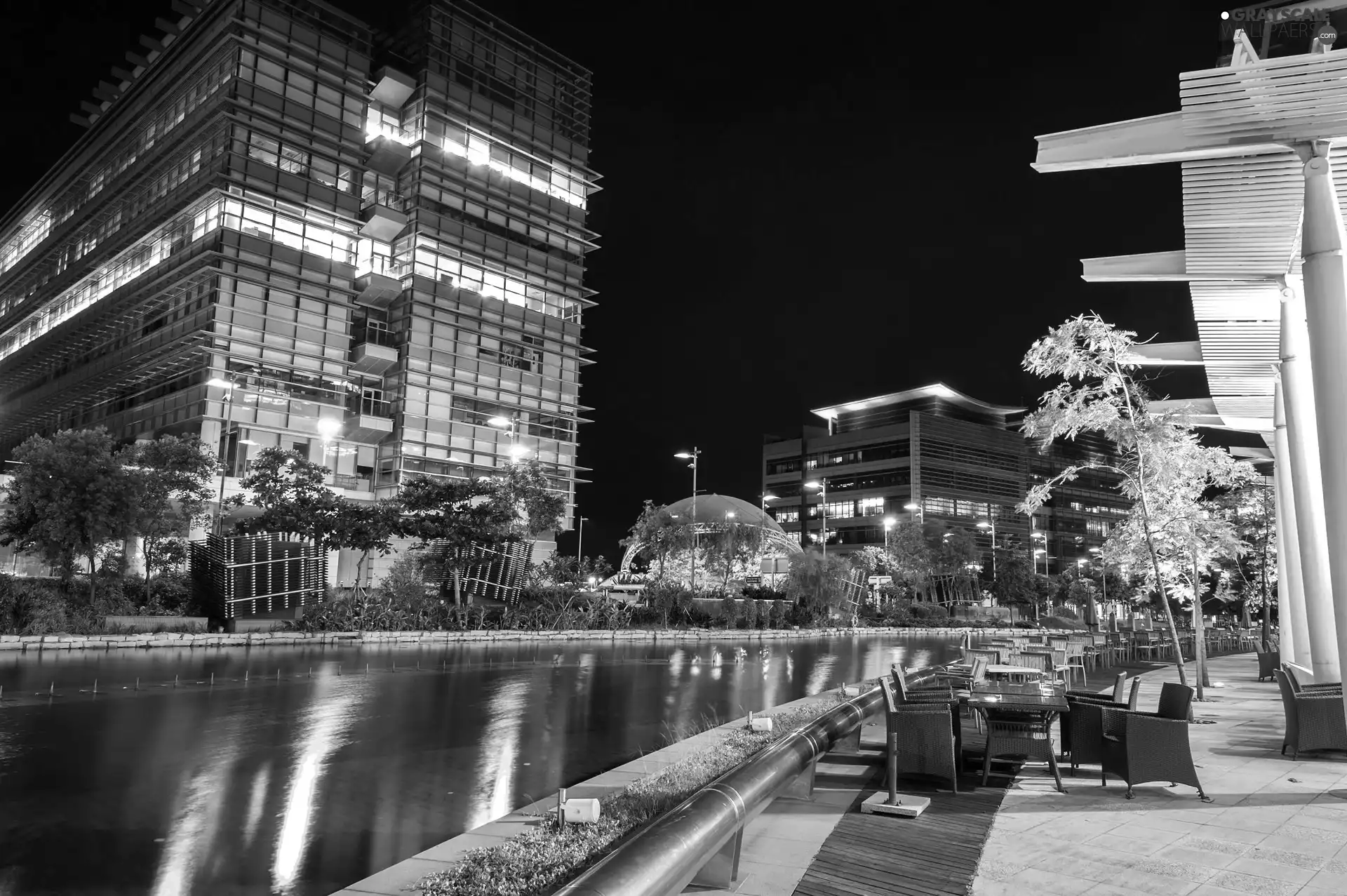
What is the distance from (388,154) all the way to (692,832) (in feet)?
222

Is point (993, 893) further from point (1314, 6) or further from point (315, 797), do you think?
point (1314, 6)

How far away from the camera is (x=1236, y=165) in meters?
8.49

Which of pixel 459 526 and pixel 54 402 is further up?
pixel 54 402

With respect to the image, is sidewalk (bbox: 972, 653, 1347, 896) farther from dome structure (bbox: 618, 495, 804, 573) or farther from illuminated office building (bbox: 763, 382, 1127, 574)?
illuminated office building (bbox: 763, 382, 1127, 574)

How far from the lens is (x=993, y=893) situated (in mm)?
5031

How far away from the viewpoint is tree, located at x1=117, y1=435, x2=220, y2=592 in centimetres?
2947

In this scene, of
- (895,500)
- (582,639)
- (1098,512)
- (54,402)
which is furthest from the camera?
(1098,512)

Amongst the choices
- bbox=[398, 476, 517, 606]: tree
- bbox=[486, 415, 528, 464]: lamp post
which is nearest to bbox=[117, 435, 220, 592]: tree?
bbox=[398, 476, 517, 606]: tree

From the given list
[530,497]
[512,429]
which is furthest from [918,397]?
[530,497]

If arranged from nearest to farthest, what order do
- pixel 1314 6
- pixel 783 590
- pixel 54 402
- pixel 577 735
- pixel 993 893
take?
1. pixel 993 893
2. pixel 1314 6
3. pixel 577 735
4. pixel 783 590
5. pixel 54 402

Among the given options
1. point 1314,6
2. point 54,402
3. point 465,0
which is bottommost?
point 1314,6

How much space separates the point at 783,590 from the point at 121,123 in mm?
61991

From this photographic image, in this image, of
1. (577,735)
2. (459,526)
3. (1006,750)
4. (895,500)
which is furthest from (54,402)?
(895,500)

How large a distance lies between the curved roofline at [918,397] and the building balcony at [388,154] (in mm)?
77094
